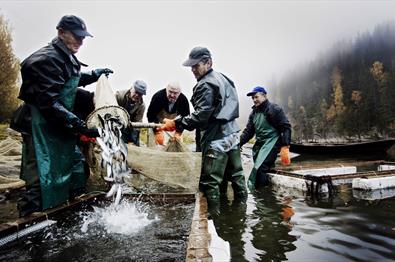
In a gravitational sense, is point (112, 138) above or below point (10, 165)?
above

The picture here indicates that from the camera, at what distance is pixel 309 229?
298cm

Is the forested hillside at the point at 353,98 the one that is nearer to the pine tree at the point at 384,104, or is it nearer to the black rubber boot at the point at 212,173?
the pine tree at the point at 384,104

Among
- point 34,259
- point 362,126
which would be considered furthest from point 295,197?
point 362,126

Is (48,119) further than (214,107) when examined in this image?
No

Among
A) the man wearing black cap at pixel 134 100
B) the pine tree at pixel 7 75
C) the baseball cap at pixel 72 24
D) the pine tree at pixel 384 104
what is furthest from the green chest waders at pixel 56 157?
the pine tree at pixel 384 104

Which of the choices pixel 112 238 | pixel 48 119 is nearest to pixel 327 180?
pixel 112 238

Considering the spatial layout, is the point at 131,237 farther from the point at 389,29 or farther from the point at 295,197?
the point at 389,29

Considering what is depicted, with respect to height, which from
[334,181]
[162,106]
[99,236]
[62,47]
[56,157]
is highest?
[62,47]

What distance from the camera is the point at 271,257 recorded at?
221 centimetres

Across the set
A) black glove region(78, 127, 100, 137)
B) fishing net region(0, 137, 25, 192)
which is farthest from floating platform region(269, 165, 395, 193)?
fishing net region(0, 137, 25, 192)

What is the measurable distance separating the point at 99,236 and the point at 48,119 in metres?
1.34

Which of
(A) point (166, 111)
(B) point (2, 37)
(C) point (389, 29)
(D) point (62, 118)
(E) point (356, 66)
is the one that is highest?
(C) point (389, 29)

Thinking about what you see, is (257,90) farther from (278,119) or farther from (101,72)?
(101,72)

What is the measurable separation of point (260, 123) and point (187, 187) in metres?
2.19
